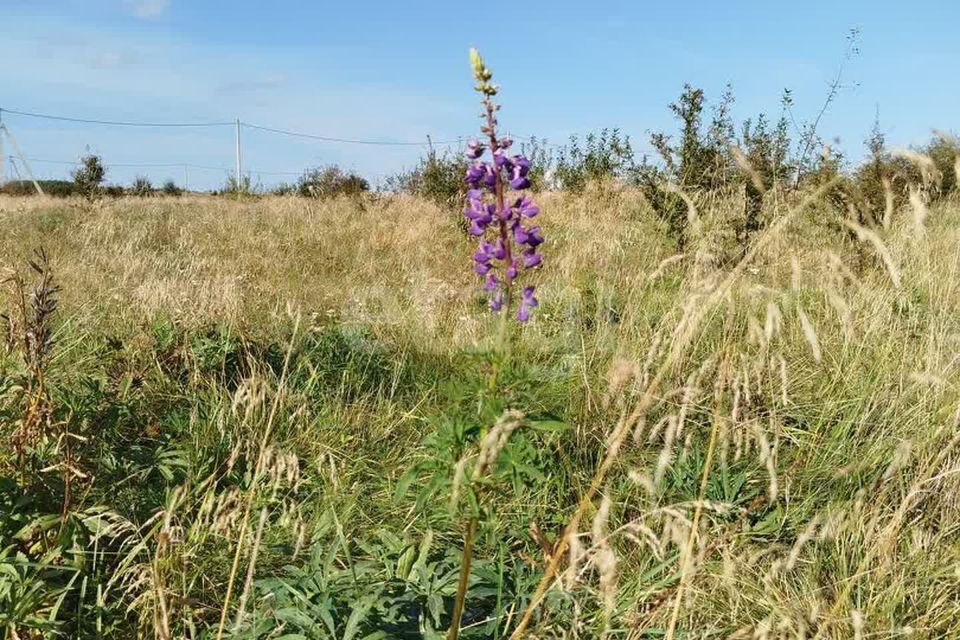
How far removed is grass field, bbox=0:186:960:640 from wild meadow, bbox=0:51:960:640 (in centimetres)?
2

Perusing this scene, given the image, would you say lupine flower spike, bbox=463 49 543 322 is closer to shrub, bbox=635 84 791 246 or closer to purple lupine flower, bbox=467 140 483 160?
purple lupine flower, bbox=467 140 483 160

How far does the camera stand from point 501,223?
5.19ft

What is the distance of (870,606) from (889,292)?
2.38 meters

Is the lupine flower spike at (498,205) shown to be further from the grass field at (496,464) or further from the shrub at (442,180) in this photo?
the shrub at (442,180)

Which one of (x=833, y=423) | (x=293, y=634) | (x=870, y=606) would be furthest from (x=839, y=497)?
(x=293, y=634)

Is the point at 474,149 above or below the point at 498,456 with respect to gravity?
above

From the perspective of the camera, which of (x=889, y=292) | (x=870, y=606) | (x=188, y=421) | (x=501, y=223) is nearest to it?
(x=501, y=223)

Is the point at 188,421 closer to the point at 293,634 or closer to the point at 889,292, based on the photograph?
the point at 293,634

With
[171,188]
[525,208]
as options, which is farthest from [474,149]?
[171,188]

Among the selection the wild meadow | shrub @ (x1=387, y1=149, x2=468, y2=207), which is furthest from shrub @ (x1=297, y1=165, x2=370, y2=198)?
the wild meadow

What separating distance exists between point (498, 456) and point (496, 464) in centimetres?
4

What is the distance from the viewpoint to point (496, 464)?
1.43m

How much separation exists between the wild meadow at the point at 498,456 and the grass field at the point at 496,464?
2cm

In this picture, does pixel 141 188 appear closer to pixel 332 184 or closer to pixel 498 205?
pixel 332 184
